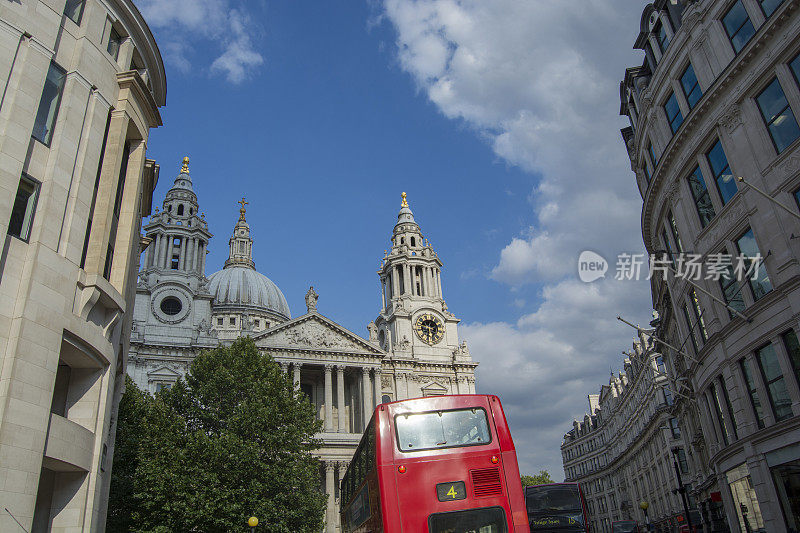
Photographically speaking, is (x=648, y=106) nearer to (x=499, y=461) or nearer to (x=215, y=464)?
(x=499, y=461)

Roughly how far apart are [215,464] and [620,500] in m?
67.1

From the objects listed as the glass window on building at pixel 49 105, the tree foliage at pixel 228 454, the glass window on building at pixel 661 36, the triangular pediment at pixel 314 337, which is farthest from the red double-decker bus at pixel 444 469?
the triangular pediment at pixel 314 337

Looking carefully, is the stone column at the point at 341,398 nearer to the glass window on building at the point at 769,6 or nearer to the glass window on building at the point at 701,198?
the glass window on building at the point at 701,198

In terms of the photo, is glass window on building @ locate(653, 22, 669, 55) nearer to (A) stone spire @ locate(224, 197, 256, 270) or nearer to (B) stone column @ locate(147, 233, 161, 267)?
(B) stone column @ locate(147, 233, 161, 267)

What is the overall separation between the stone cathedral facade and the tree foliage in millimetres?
20130

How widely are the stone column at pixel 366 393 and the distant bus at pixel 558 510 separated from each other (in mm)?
31155

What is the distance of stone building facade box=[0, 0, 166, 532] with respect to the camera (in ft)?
46.2

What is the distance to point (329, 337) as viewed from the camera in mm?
58000

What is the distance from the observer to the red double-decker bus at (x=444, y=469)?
13086 millimetres

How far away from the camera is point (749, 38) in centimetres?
2114

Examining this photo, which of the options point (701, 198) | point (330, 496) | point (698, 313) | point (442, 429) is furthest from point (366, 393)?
point (442, 429)

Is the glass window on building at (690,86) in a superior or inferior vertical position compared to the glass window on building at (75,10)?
superior

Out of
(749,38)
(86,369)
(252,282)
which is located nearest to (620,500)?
(252,282)

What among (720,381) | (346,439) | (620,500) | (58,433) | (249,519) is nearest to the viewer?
(58,433)
